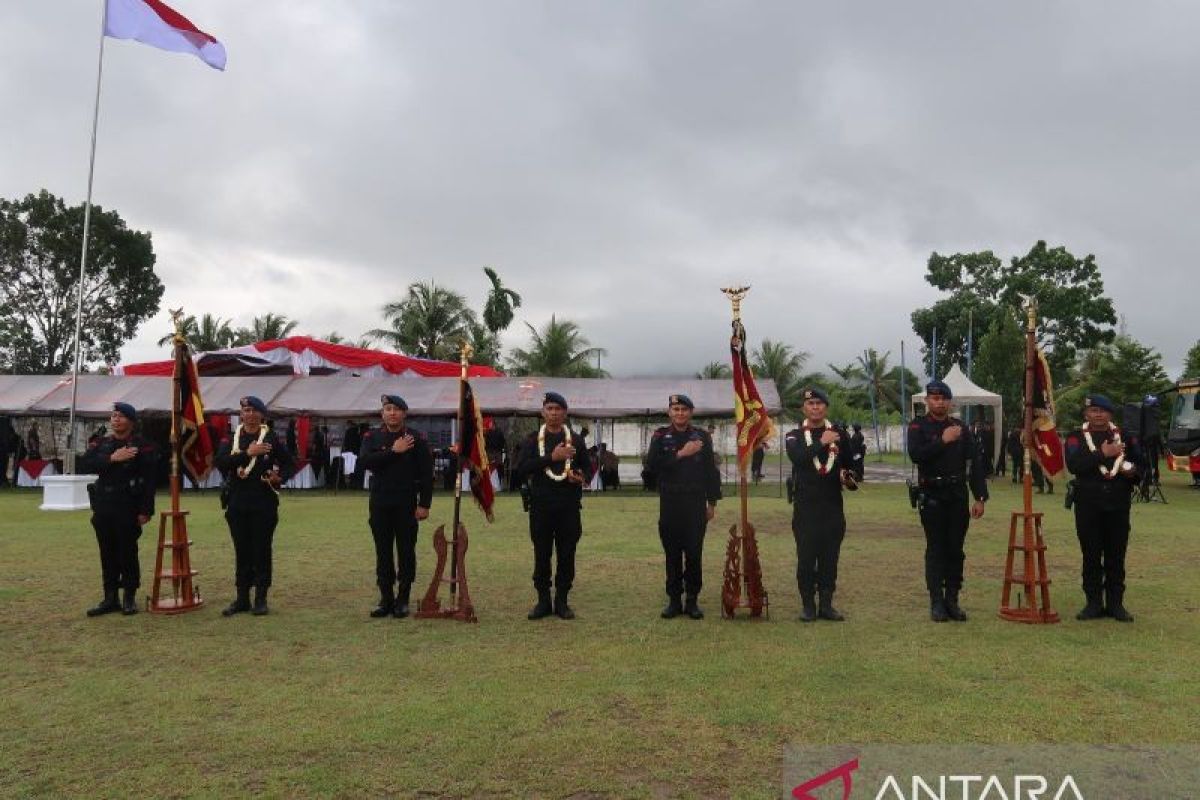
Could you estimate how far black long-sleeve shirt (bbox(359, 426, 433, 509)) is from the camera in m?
7.48

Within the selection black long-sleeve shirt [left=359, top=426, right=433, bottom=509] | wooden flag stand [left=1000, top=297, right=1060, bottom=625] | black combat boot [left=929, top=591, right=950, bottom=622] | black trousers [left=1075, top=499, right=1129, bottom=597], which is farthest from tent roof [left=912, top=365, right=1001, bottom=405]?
black long-sleeve shirt [left=359, top=426, right=433, bottom=509]

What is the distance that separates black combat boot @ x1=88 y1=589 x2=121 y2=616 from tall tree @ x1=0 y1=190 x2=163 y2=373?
38.0m

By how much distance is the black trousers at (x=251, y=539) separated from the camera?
7590 millimetres

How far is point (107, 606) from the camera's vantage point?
24.8 ft

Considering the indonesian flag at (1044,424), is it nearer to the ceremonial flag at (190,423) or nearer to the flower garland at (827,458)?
the flower garland at (827,458)

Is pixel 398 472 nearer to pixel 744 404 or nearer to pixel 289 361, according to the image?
pixel 744 404

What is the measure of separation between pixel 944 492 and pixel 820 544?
1.08 metres

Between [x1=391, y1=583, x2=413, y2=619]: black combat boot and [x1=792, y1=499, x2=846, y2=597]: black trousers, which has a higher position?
[x1=792, y1=499, x2=846, y2=597]: black trousers

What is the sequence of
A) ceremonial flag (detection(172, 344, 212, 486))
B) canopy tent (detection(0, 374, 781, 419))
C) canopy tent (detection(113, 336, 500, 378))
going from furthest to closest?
canopy tent (detection(113, 336, 500, 378))
canopy tent (detection(0, 374, 781, 419))
ceremonial flag (detection(172, 344, 212, 486))

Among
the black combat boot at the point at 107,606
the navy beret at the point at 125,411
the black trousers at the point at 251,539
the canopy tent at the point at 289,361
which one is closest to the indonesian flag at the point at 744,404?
the black trousers at the point at 251,539

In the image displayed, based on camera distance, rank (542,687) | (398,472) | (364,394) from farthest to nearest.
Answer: (364,394)
(398,472)
(542,687)

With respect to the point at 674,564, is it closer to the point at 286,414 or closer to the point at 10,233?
the point at 286,414

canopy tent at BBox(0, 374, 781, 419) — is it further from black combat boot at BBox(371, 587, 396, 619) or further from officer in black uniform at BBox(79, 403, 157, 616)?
black combat boot at BBox(371, 587, 396, 619)

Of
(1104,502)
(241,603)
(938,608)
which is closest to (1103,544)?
(1104,502)
